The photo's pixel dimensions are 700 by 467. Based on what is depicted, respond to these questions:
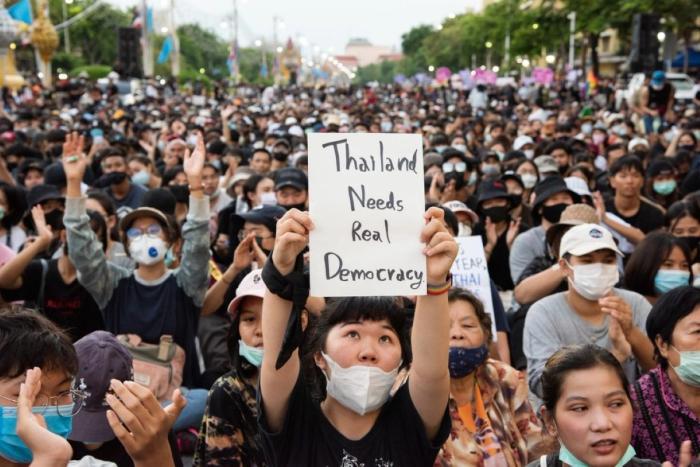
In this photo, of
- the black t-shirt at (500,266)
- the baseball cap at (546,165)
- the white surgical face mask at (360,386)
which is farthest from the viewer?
the baseball cap at (546,165)

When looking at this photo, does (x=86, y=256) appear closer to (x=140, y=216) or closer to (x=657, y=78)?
(x=140, y=216)

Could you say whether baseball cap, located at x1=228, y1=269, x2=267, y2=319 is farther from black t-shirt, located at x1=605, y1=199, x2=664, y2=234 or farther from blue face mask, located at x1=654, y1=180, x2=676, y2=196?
blue face mask, located at x1=654, y1=180, x2=676, y2=196

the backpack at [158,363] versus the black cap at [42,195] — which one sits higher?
the black cap at [42,195]

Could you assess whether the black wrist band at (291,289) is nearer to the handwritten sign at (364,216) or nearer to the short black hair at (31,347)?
the handwritten sign at (364,216)

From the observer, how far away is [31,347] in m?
2.93

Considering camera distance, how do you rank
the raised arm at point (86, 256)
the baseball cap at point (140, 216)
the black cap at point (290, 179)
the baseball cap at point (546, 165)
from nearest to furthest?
1. the raised arm at point (86, 256)
2. the baseball cap at point (140, 216)
3. the black cap at point (290, 179)
4. the baseball cap at point (546, 165)

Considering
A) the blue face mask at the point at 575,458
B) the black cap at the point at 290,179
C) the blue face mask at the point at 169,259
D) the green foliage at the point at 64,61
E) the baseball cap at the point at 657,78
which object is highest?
the green foliage at the point at 64,61

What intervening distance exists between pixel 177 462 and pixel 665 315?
1955 millimetres

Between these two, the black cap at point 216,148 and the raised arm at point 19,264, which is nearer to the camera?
the raised arm at point 19,264

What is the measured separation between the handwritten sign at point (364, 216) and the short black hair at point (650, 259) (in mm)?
3040

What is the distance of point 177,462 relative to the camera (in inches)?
134

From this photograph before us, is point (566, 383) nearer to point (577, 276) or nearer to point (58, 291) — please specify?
point (577, 276)

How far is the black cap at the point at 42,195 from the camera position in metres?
7.26

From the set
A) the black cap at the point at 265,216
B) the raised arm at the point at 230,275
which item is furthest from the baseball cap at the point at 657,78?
the raised arm at the point at 230,275
